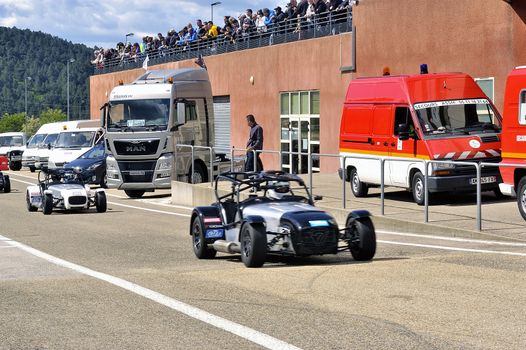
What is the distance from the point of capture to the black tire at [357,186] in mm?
23266

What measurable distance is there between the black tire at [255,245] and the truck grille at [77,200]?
12687mm

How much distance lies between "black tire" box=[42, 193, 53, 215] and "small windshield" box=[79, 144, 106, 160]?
1245 cm

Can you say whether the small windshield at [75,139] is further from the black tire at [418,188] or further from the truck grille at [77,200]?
the black tire at [418,188]

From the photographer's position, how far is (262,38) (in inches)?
1689

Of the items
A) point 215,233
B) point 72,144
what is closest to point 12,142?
point 72,144

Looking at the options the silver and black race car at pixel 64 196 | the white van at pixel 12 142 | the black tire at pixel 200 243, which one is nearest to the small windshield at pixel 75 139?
the white van at pixel 12 142

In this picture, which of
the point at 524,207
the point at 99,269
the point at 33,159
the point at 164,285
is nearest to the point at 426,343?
the point at 164,285

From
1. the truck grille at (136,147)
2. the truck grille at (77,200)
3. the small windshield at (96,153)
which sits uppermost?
the truck grille at (136,147)

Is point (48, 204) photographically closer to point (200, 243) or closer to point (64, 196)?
point (64, 196)

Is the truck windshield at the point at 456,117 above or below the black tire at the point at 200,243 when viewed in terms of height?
above

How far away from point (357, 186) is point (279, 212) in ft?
32.6

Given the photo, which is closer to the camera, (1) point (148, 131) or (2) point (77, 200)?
(2) point (77, 200)

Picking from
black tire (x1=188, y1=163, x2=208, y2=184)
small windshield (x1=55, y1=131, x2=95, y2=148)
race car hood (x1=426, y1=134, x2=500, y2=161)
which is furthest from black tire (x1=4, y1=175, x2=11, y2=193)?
race car hood (x1=426, y1=134, x2=500, y2=161)

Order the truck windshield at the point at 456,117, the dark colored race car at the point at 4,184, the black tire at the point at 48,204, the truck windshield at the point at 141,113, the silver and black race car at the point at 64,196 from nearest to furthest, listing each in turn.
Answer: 1. the truck windshield at the point at 456,117
2. the black tire at the point at 48,204
3. the silver and black race car at the point at 64,196
4. the truck windshield at the point at 141,113
5. the dark colored race car at the point at 4,184
